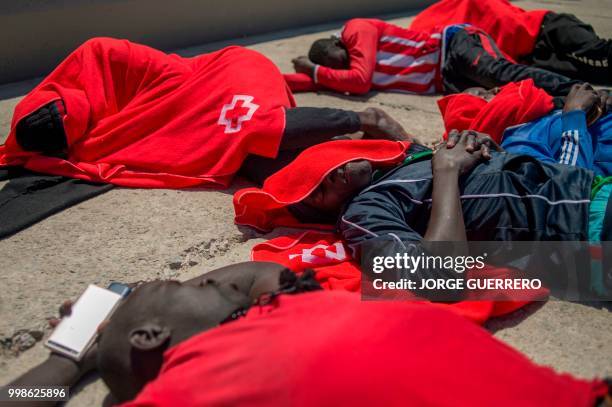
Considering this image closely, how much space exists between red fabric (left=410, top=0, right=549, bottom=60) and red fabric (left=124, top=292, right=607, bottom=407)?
319cm

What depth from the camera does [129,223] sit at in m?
2.32

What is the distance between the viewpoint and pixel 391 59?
12.4 feet

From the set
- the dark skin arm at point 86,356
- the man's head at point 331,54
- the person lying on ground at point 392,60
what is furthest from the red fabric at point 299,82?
the dark skin arm at point 86,356

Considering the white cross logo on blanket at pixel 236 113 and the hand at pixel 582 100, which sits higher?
the hand at pixel 582 100

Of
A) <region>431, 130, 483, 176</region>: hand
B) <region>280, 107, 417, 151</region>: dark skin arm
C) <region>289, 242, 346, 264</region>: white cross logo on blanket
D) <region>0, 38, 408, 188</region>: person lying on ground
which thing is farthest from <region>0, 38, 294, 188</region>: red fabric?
<region>431, 130, 483, 176</region>: hand

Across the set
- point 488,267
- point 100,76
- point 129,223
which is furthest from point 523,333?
point 100,76

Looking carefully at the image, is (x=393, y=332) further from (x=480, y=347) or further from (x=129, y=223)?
(x=129, y=223)

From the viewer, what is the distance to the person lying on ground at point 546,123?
233 centimetres

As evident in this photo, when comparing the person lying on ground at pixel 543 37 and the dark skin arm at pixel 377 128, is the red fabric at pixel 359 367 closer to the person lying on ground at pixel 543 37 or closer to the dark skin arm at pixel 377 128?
the dark skin arm at pixel 377 128

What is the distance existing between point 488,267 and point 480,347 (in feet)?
2.65

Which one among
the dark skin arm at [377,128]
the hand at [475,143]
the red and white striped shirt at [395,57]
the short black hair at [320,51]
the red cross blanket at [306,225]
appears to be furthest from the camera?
the short black hair at [320,51]

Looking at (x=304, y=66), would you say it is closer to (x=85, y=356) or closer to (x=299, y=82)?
(x=299, y=82)

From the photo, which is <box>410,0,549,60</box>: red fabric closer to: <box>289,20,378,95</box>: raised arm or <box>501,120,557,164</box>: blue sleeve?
<box>289,20,378,95</box>: raised arm

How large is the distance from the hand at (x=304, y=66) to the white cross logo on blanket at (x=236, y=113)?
1235 millimetres
